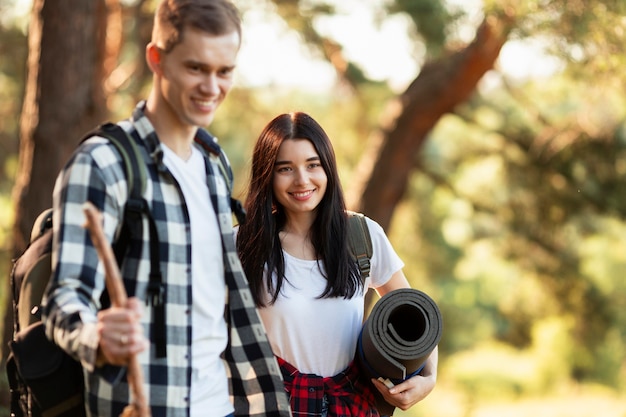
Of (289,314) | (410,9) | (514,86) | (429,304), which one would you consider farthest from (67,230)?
(514,86)

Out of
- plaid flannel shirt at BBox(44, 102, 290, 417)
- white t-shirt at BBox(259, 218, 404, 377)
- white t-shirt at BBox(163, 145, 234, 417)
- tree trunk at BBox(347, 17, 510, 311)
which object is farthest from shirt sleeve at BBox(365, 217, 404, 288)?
tree trunk at BBox(347, 17, 510, 311)

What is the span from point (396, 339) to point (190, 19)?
4.31 feet

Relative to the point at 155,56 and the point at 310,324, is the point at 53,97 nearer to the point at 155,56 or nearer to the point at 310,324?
the point at 310,324

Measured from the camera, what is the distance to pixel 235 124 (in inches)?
516

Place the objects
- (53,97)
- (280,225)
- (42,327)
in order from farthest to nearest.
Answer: (53,97) → (280,225) → (42,327)

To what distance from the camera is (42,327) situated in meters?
2.22

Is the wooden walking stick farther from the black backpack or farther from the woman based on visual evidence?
the woman

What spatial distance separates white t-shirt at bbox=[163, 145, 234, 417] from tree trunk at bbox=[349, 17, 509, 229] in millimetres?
6353

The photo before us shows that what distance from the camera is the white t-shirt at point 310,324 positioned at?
3.14 m

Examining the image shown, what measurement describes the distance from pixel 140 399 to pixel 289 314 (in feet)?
3.92

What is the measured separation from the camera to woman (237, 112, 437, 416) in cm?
313

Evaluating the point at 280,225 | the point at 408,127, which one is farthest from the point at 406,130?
the point at 280,225

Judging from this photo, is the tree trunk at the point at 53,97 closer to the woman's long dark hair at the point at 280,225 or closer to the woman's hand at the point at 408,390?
the woman's long dark hair at the point at 280,225

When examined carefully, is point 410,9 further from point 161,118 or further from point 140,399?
point 140,399
